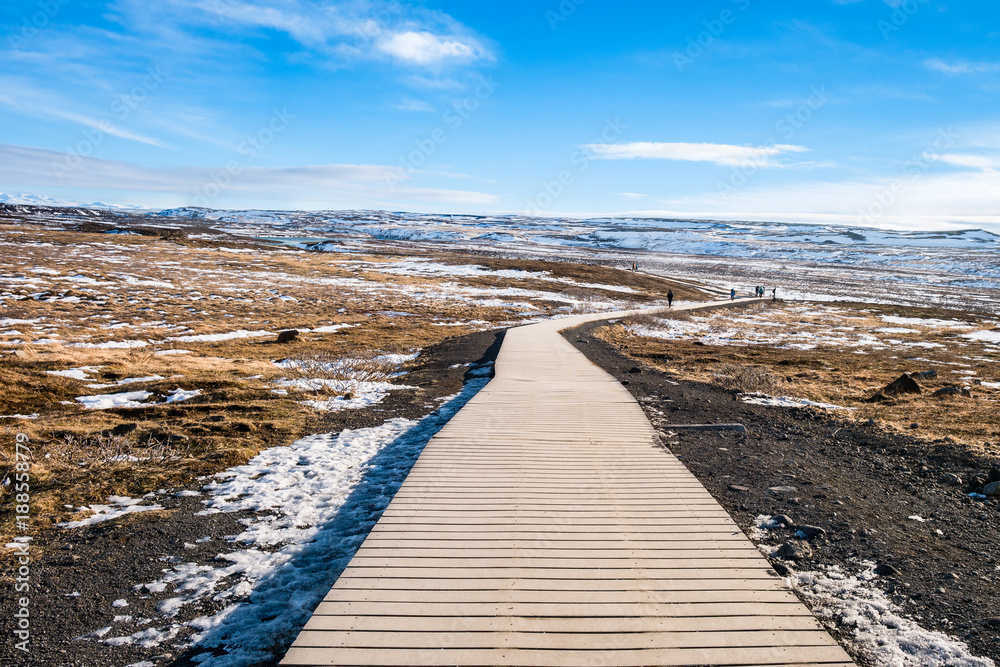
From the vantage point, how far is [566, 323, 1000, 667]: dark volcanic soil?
521 cm

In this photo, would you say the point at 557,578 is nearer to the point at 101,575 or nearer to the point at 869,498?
the point at 101,575

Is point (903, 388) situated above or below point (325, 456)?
above

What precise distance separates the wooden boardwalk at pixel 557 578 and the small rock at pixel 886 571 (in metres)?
1.61

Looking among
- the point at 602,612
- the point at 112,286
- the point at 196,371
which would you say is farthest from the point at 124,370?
the point at 112,286


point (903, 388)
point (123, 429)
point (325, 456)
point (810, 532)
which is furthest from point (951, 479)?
point (123, 429)

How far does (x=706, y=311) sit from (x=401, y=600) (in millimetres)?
42093

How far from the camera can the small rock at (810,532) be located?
643 cm

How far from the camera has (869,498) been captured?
7.67 meters

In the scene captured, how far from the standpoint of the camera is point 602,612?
4250 millimetres

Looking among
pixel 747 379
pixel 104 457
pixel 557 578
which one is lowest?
pixel 747 379

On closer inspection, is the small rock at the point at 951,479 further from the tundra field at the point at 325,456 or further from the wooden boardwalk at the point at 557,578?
the wooden boardwalk at the point at 557,578

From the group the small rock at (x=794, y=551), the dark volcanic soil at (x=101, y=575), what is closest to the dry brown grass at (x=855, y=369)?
the small rock at (x=794, y=551)

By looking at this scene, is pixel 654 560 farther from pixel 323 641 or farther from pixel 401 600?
pixel 323 641

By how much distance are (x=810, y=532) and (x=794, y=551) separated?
0.64m
